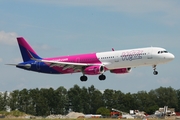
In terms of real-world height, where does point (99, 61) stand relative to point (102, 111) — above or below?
above

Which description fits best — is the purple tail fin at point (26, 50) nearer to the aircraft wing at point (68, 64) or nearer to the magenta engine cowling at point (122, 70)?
the aircraft wing at point (68, 64)

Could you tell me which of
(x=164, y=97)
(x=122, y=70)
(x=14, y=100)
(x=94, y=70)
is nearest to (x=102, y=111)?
(x=164, y=97)

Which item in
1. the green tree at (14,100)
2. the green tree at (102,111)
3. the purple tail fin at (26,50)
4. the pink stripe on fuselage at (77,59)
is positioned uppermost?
the purple tail fin at (26,50)

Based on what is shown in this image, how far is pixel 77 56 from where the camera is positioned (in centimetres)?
9662

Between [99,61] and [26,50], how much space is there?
19650 mm

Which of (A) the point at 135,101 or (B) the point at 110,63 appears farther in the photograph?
(A) the point at 135,101

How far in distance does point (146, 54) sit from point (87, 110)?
212ft

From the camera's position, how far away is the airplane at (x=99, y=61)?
8694cm

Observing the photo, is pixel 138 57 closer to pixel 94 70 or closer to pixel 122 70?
pixel 94 70

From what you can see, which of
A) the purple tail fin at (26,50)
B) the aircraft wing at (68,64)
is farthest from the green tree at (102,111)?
the aircraft wing at (68,64)

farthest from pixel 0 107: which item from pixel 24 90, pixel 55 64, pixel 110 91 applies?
pixel 55 64

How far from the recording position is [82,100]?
150250 millimetres

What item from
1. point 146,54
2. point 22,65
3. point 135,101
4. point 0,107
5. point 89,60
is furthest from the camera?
point 135,101

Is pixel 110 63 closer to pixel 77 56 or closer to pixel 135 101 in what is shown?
pixel 77 56
